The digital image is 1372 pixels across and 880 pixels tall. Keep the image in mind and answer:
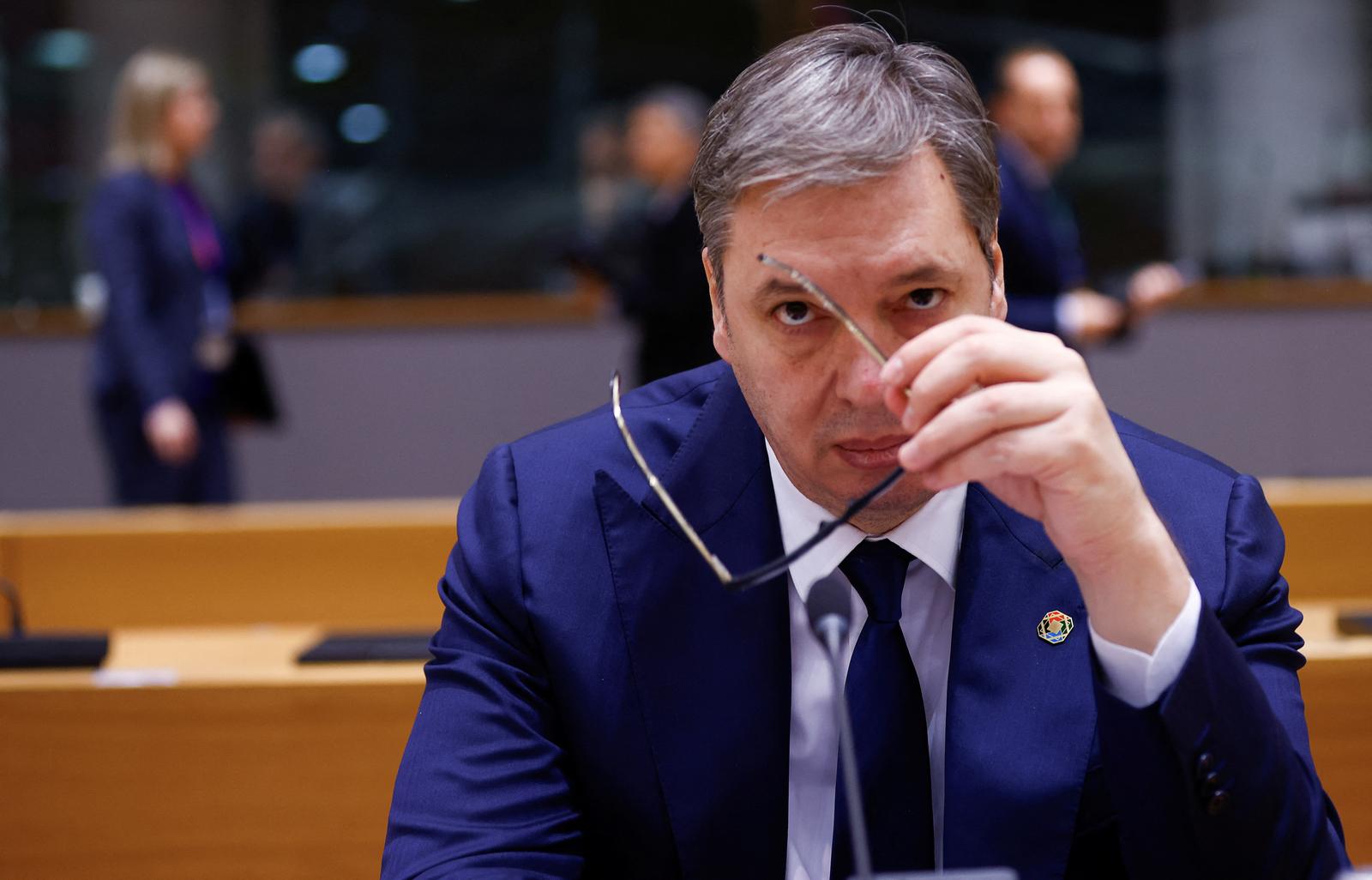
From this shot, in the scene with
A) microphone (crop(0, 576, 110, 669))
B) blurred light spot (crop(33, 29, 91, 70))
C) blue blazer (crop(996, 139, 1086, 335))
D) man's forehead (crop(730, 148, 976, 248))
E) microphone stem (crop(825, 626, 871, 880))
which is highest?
Answer: man's forehead (crop(730, 148, 976, 248))

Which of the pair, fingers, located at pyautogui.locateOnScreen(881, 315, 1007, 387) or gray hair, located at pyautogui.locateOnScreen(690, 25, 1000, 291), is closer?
fingers, located at pyautogui.locateOnScreen(881, 315, 1007, 387)

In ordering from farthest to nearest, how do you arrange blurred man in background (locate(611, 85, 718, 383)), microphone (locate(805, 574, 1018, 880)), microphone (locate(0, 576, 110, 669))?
blurred man in background (locate(611, 85, 718, 383)) < microphone (locate(0, 576, 110, 669)) < microphone (locate(805, 574, 1018, 880))

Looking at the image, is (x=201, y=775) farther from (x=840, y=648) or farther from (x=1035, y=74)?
(x=1035, y=74)

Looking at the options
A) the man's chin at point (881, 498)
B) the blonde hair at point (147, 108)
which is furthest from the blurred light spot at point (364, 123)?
the man's chin at point (881, 498)

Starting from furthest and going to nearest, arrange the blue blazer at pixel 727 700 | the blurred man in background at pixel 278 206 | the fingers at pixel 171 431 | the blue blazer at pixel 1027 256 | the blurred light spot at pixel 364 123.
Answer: the blurred light spot at pixel 364 123 → the blurred man in background at pixel 278 206 → the fingers at pixel 171 431 → the blue blazer at pixel 1027 256 → the blue blazer at pixel 727 700

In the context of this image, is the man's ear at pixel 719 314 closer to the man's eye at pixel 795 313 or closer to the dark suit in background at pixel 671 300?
the man's eye at pixel 795 313

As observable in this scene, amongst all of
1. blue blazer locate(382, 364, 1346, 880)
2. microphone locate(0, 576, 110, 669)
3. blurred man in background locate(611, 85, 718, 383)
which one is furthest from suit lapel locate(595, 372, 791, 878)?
blurred man in background locate(611, 85, 718, 383)

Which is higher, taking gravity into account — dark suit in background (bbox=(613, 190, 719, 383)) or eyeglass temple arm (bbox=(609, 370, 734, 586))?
eyeglass temple arm (bbox=(609, 370, 734, 586))

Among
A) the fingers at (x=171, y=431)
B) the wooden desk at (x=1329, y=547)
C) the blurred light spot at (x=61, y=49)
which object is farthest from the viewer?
the blurred light spot at (x=61, y=49)

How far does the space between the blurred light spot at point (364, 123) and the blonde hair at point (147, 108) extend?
3500 millimetres

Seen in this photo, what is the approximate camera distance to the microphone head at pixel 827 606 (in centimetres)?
97

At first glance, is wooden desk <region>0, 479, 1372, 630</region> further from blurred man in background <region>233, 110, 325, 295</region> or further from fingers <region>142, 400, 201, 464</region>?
blurred man in background <region>233, 110, 325, 295</region>

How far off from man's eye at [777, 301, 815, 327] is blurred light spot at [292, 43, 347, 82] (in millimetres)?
6865

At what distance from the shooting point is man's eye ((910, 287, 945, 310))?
45.2 inches
